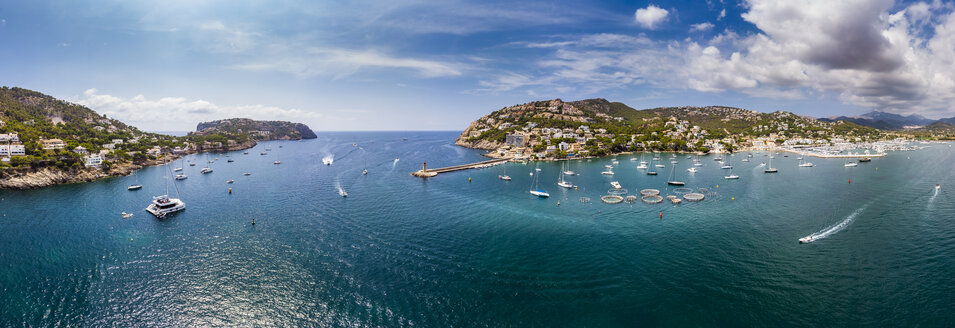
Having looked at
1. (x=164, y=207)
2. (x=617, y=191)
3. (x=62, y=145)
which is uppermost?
(x=62, y=145)

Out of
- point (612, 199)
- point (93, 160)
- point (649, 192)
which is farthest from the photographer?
point (93, 160)

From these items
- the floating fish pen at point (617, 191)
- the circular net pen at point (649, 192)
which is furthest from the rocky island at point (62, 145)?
the circular net pen at point (649, 192)

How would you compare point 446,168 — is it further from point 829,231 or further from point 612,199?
point 829,231

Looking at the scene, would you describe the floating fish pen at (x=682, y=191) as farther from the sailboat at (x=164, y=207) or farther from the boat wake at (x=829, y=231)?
the sailboat at (x=164, y=207)

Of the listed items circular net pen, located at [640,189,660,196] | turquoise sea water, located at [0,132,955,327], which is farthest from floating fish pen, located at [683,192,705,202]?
circular net pen, located at [640,189,660,196]

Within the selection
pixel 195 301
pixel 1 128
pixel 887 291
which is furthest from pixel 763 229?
pixel 1 128

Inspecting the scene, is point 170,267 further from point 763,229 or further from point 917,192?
point 917,192

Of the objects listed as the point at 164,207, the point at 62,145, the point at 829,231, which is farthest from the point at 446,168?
the point at 62,145
